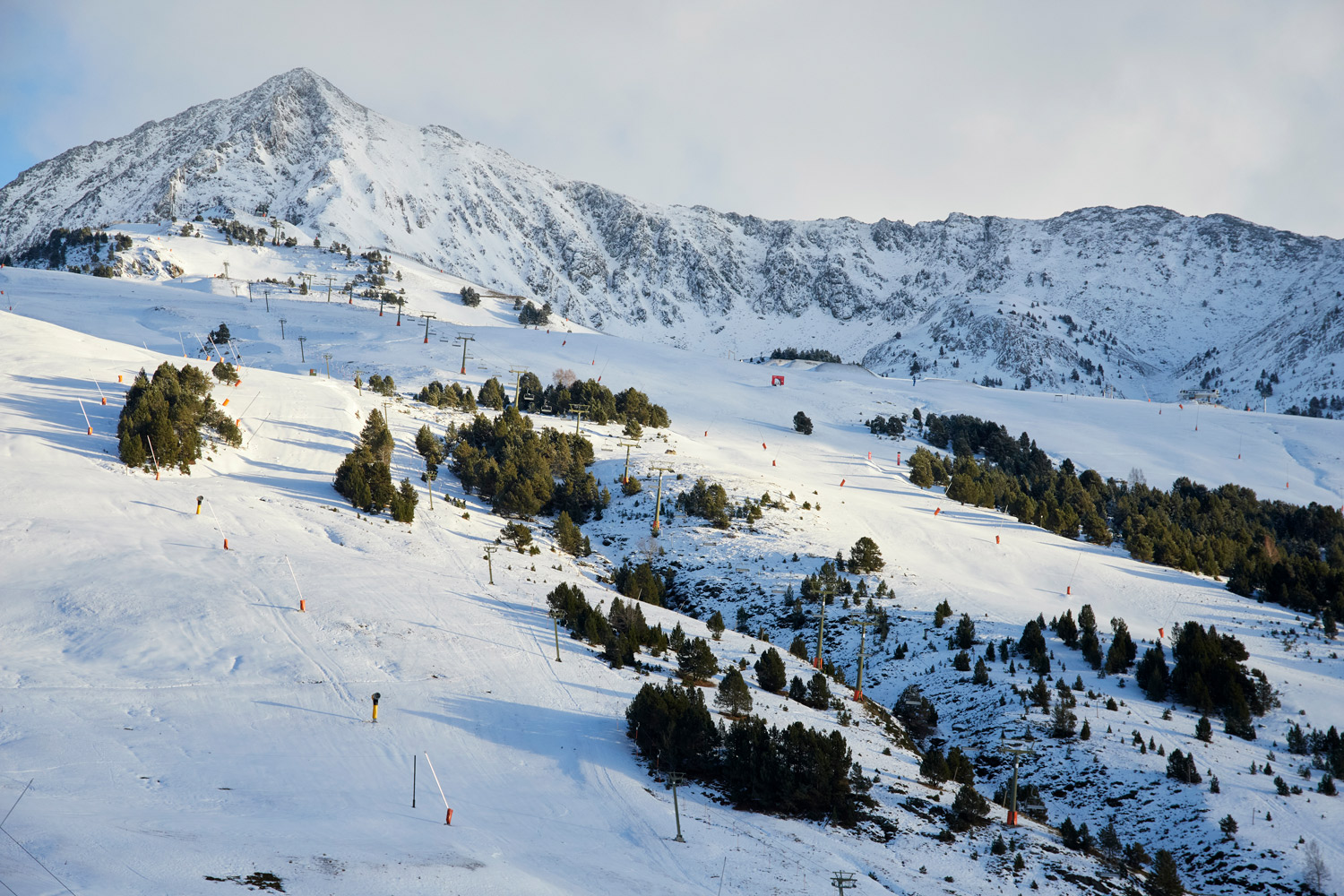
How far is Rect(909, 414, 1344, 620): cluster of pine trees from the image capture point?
47.4m

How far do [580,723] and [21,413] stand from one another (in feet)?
137

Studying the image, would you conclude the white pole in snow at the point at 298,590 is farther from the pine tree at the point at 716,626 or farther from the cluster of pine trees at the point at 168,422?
the pine tree at the point at 716,626

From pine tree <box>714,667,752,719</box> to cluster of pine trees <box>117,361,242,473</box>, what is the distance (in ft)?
110

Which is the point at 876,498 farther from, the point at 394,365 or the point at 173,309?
the point at 173,309

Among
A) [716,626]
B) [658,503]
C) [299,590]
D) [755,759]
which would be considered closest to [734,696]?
[755,759]

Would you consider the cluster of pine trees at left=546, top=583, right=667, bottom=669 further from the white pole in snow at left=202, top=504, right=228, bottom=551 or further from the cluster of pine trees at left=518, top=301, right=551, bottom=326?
the cluster of pine trees at left=518, top=301, right=551, bottom=326

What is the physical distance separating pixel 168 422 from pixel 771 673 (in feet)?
119

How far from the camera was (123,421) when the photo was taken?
41344mm

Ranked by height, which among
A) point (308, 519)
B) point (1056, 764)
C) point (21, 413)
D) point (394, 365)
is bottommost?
point (1056, 764)

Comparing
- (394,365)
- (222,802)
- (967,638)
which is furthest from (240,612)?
(394,365)

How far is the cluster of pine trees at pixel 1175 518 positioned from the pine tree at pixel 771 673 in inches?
1340

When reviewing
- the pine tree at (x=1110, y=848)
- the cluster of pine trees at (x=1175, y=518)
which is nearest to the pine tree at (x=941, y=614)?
the pine tree at (x=1110, y=848)

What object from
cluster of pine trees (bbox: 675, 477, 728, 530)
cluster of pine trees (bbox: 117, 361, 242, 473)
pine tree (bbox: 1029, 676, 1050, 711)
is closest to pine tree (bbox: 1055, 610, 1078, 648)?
pine tree (bbox: 1029, 676, 1050, 711)

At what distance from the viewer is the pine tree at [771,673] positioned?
30.2m
